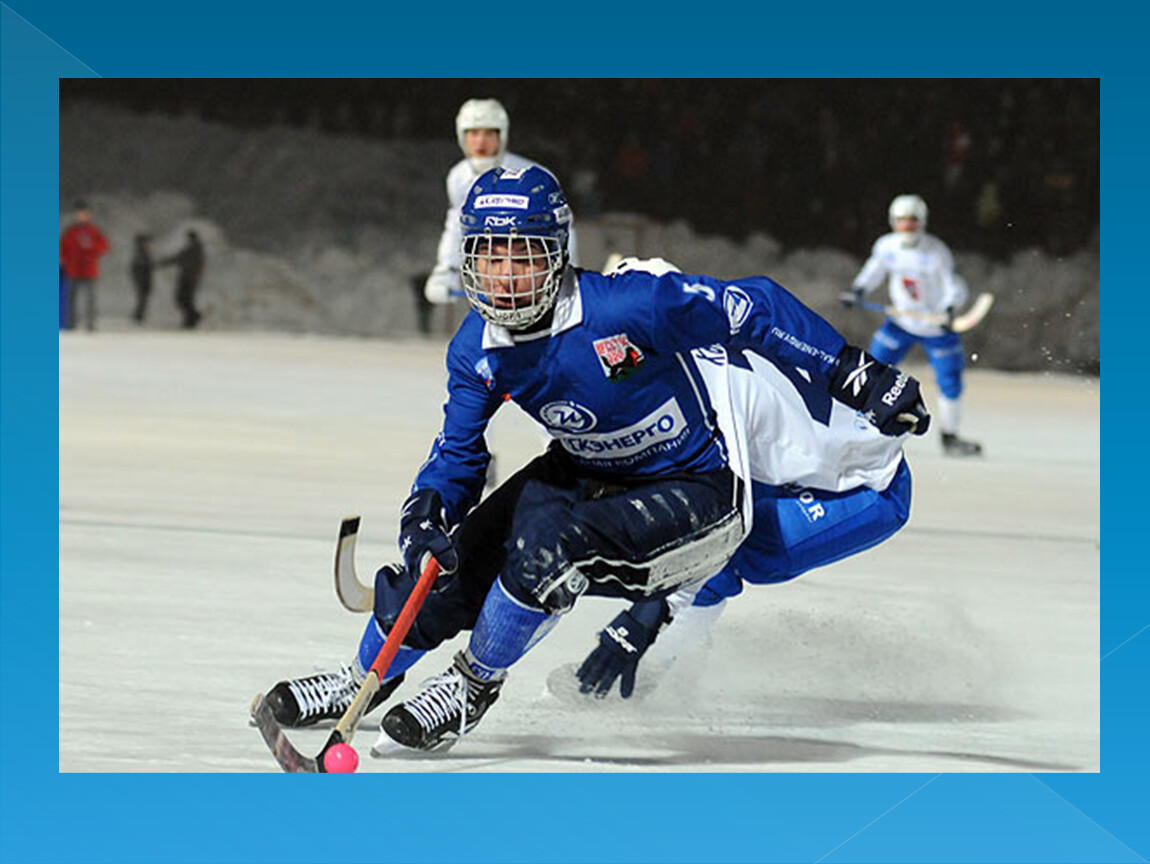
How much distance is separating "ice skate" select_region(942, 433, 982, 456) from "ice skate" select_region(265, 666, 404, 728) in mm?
6633

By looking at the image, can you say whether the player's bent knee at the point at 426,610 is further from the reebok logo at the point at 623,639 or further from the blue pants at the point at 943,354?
the blue pants at the point at 943,354

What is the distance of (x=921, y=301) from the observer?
11477 millimetres

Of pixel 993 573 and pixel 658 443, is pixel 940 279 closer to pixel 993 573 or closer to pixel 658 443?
pixel 993 573

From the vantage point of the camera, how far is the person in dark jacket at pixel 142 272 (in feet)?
59.3

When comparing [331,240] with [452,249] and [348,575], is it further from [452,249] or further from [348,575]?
[348,575]

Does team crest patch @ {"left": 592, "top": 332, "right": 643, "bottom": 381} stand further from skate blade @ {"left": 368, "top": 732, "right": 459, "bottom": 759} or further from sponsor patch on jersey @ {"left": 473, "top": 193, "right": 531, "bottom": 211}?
skate blade @ {"left": 368, "top": 732, "right": 459, "bottom": 759}

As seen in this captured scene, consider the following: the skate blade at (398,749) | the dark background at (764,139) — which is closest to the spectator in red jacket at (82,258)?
the dark background at (764,139)

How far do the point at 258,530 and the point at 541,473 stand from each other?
10.5 feet

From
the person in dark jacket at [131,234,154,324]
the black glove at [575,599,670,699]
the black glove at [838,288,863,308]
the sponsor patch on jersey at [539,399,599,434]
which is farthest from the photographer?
the person in dark jacket at [131,234,154,324]

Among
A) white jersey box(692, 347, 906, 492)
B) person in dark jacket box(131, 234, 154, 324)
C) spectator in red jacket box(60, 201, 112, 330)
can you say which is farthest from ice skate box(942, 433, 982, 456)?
A: person in dark jacket box(131, 234, 154, 324)

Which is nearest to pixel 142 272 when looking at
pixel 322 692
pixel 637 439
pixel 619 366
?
pixel 322 692

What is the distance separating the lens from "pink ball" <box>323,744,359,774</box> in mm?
3699

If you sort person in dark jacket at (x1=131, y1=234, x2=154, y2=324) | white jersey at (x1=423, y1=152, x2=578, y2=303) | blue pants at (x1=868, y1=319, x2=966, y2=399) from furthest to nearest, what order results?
1. person in dark jacket at (x1=131, y1=234, x2=154, y2=324)
2. blue pants at (x1=868, y1=319, x2=966, y2=399)
3. white jersey at (x1=423, y1=152, x2=578, y2=303)

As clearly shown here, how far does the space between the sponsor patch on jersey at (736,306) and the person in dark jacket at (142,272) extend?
14.9 meters
